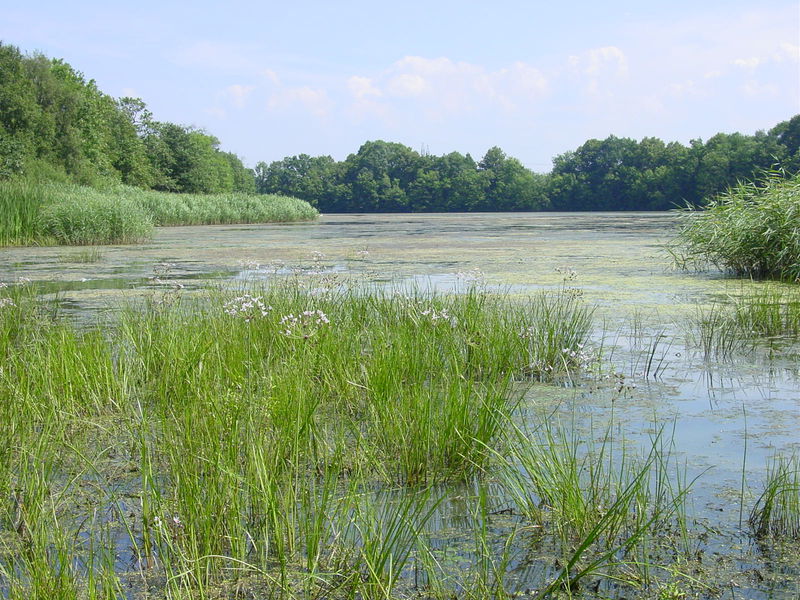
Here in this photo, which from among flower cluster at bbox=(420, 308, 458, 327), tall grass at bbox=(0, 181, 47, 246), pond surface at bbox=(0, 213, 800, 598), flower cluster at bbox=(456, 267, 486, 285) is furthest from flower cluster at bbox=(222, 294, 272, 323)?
tall grass at bbox=(0, 181, 47, 246)

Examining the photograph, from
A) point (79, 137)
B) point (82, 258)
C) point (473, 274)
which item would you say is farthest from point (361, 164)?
point (473, 274)

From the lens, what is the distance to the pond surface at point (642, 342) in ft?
10.1

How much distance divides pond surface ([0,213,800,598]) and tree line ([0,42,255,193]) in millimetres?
12635

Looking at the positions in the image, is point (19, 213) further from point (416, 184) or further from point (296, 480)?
point (416, 184)

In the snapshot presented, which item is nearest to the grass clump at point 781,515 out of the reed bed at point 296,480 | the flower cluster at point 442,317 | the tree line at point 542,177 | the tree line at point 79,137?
the reed bed at point 296,480

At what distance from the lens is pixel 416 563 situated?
2.25 m

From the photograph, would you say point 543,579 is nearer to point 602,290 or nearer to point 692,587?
point 692,587

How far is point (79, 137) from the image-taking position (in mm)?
33688

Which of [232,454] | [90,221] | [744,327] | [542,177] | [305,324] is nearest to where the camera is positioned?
[232,454]

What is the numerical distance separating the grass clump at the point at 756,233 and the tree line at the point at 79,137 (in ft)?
58.9

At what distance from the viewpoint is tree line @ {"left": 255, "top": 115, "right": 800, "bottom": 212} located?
2340 inches

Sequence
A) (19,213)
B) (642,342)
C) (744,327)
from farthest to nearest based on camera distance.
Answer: (19,213), (744,327), (642,342)

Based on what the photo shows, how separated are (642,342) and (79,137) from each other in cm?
3248

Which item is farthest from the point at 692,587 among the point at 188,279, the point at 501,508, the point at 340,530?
the point at 188,279
